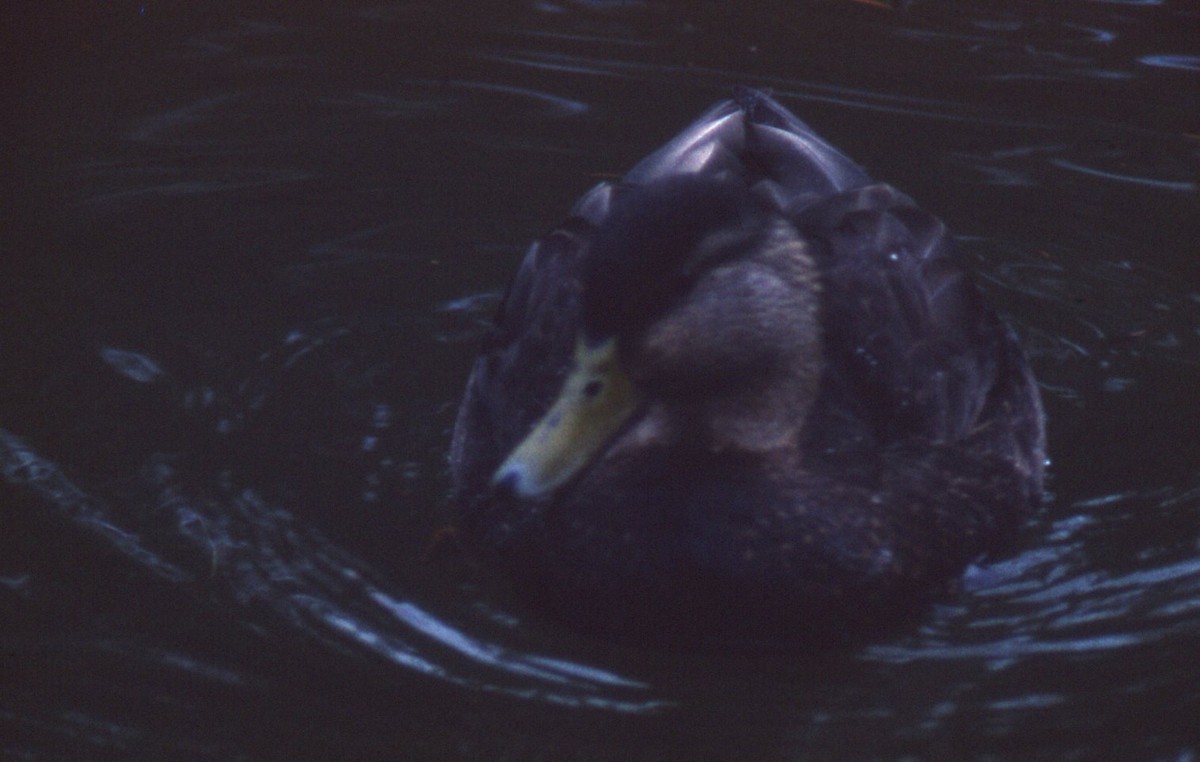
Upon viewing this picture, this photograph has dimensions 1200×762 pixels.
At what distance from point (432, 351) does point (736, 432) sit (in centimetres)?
148

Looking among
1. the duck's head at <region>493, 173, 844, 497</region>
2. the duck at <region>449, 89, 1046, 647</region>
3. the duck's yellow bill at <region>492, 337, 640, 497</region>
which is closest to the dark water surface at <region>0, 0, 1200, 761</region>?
the duck at <region>449, 89, 1046, 647</region>

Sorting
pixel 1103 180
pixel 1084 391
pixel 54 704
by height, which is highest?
pixel 1103 180

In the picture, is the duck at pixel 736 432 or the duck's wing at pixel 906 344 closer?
the duck at pixel 736 432

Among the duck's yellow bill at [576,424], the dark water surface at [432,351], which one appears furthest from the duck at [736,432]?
the dark water surface at [432,351]

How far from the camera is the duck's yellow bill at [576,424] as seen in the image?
456 centimetres

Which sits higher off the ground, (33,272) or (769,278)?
(769,278)

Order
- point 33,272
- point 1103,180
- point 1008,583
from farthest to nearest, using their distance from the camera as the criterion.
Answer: point 1103,180 < point 33,272 < point 1008,583

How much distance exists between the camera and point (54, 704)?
13.8 feet

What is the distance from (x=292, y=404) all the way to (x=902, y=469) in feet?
6.49

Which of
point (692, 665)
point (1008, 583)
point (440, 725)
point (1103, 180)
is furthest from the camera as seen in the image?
point (1103, 180)

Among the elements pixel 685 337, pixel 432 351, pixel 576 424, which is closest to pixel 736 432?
pixel 685 337

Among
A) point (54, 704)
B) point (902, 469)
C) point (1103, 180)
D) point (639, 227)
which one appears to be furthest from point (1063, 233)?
point (54, 704)

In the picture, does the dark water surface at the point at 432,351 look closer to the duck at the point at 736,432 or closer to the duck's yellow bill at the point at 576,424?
the duck at the point at 736,432

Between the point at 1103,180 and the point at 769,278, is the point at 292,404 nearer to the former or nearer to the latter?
the point at 769,278
